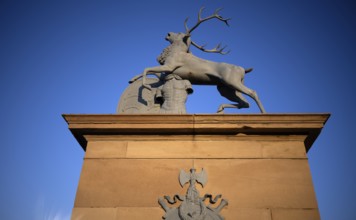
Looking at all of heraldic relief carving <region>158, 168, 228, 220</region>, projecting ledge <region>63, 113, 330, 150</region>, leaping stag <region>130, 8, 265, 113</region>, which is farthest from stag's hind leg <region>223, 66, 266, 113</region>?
heraldic relief carving <region>158, 168, 228, 220</region>

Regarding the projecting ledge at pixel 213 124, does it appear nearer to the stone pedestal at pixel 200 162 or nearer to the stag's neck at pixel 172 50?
the stone pedestal at pixel 200 162

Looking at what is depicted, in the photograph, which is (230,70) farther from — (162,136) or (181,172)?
(181,172)

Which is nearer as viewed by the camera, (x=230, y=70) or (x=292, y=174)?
(x=292, y=174)

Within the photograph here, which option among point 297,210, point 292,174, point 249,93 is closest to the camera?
point 297,210

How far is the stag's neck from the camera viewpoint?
6.28 m

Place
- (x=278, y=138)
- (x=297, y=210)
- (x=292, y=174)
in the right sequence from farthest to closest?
(x=278, y=138)
(x=292, y=174)
(x=297, y=210)

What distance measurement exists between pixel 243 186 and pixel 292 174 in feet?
2.48

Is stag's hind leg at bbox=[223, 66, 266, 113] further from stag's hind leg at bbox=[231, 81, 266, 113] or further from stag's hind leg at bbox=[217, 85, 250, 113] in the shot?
stag's hind leg at bbox=[217, 85, 250, 113]

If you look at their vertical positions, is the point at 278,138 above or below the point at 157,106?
below

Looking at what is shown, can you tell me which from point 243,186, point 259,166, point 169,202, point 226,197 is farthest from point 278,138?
point 169,202

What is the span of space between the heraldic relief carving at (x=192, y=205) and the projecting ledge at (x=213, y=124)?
815 mm

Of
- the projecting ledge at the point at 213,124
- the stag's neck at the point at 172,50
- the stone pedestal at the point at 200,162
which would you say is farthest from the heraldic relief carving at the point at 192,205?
the stag's neck at the point at 172,50

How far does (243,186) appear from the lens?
433cm

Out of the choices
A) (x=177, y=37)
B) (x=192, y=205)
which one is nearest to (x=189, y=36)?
(x=177, y=37)
